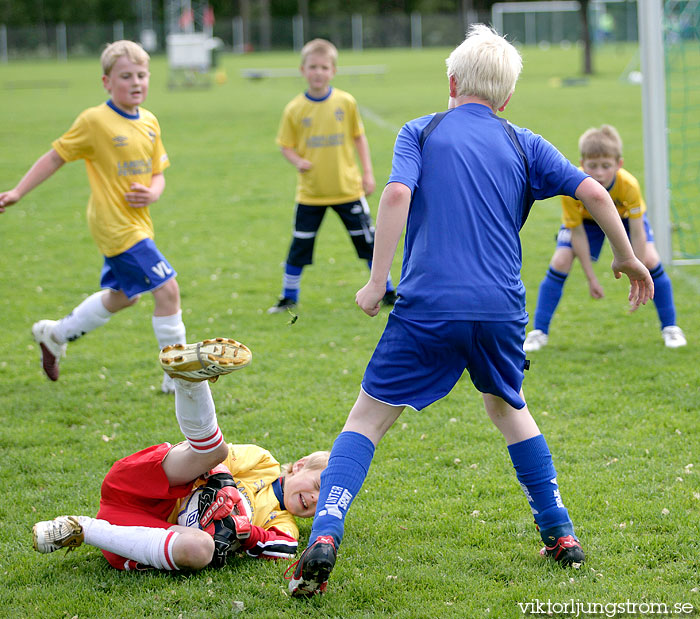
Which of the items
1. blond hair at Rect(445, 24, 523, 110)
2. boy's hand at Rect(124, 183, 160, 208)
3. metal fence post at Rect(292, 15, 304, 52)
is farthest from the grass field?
metal fence post at Rect(292, 15, 304, 52)

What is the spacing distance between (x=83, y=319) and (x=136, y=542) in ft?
8.49

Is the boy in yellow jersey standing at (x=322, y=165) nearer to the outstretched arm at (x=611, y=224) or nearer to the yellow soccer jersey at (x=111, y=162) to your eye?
the yellow soccer jersey at (x=111, y=162)

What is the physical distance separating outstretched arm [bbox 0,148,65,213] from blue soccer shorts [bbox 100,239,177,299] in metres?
0.61

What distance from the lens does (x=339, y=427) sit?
4.93m

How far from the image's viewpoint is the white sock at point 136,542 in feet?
11.0

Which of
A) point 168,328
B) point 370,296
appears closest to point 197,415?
point 370,296

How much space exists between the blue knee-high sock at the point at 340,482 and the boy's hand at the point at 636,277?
3.67ft

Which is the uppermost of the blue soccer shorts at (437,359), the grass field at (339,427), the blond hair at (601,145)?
the blond hair at (601,145)

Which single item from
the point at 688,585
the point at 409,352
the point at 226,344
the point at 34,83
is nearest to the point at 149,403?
the point at 226,344

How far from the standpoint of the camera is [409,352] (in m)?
3.14

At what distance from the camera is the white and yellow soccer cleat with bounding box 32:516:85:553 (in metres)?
3.38

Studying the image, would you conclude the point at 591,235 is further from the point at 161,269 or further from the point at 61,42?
the point at 61,42

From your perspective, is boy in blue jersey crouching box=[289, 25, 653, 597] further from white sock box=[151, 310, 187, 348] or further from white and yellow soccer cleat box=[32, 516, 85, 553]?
white sock box=[151, 310, 187, 348]

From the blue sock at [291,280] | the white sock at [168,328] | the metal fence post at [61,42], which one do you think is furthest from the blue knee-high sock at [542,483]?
the metal fence post at [61,42]
